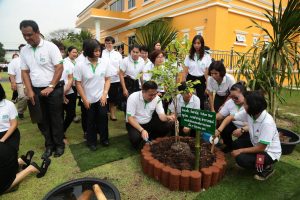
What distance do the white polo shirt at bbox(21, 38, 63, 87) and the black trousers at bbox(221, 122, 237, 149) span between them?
2.60 m

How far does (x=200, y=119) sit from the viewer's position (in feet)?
7.86

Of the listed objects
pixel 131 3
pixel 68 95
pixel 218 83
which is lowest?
pixel 68 95

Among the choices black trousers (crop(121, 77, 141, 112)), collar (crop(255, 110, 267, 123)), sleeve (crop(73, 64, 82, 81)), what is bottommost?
collar (crop(255, 110, 267, 123))

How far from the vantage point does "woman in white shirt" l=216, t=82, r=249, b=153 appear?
3.21m

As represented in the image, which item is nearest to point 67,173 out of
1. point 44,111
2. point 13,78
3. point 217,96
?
point 44,111

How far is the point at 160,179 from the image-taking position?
2.67m

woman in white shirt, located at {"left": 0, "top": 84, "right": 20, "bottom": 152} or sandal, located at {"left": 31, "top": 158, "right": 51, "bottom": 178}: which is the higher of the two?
woman in white shirt, located at {"left": 0, "top": 84, "right": 20, "bottom": 152}

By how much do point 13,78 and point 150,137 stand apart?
Answer: 14.2ft

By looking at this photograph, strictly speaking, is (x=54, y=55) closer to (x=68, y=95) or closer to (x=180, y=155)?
(x=68, y=95)

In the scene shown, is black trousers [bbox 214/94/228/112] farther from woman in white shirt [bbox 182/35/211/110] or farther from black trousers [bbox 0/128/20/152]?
black trousers [bbox 0/128/20/152]

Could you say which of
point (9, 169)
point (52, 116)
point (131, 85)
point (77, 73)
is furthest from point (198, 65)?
point (9, 169)

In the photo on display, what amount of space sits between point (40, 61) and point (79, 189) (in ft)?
5.85

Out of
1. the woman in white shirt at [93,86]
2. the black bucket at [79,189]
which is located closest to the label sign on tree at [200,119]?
the black bucket at [79,189]

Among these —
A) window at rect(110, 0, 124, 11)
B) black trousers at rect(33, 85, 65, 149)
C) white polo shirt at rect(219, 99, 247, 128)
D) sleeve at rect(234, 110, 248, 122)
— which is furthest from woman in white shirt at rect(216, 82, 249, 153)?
window at rect(110, 0, 124, 11)
